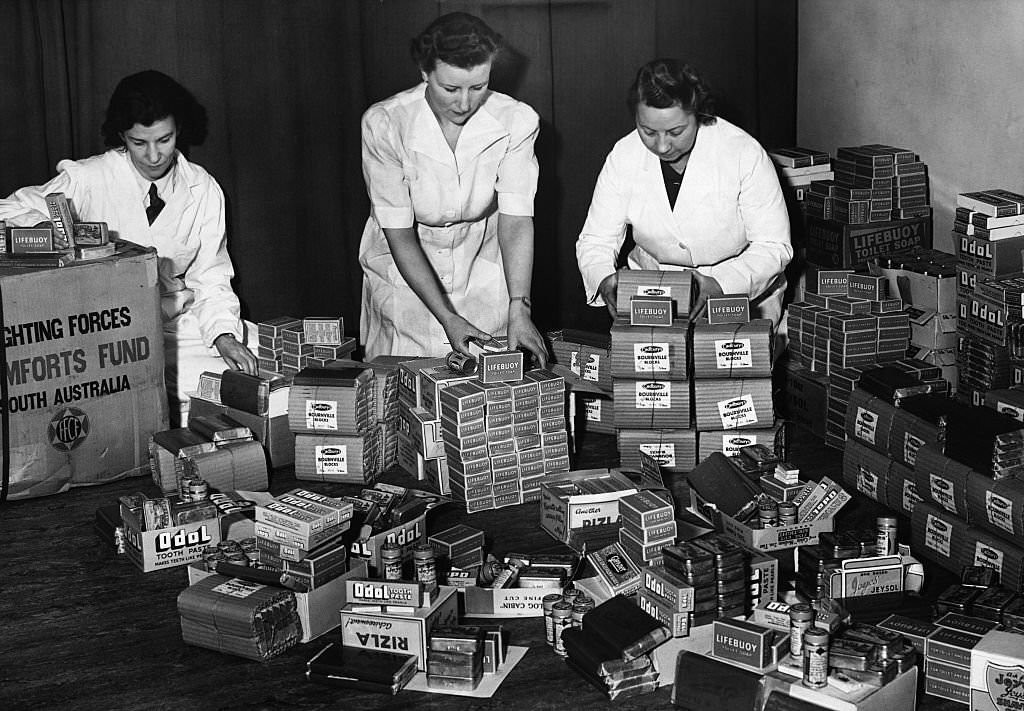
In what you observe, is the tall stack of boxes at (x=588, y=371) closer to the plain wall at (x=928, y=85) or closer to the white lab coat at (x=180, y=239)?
the white lab coat at (x=180, y=239)

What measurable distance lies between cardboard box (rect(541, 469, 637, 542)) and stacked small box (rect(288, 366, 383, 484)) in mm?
834

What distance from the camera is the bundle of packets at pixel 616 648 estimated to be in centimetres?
346

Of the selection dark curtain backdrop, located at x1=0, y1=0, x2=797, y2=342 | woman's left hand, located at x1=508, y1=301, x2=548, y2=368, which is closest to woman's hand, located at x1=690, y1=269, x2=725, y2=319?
woman's left hand, located at x1=508, y1=301, x2=548, y2=368

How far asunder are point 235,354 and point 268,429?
0.50 m

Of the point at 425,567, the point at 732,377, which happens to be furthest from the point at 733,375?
the point at 425,567

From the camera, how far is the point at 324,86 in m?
5.78

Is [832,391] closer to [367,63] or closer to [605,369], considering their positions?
[605,369]

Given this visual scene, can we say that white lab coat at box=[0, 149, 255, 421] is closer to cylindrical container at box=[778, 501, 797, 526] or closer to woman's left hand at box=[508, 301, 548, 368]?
woman's left hand at box=[508, 301, 548, 368]

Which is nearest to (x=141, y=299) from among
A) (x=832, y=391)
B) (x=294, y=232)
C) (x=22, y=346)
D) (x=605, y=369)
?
(x=22, y=346)

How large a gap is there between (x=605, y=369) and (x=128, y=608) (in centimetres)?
221

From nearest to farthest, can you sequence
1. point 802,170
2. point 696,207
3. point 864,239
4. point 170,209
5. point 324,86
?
point 696,207 → point 170,209 → point 324,86 → point 864,239 → point 802,170

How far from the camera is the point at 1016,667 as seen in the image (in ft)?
10.7

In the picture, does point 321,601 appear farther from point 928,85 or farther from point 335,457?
point 928,85

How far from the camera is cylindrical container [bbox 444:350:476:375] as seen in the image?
4.89 metres
